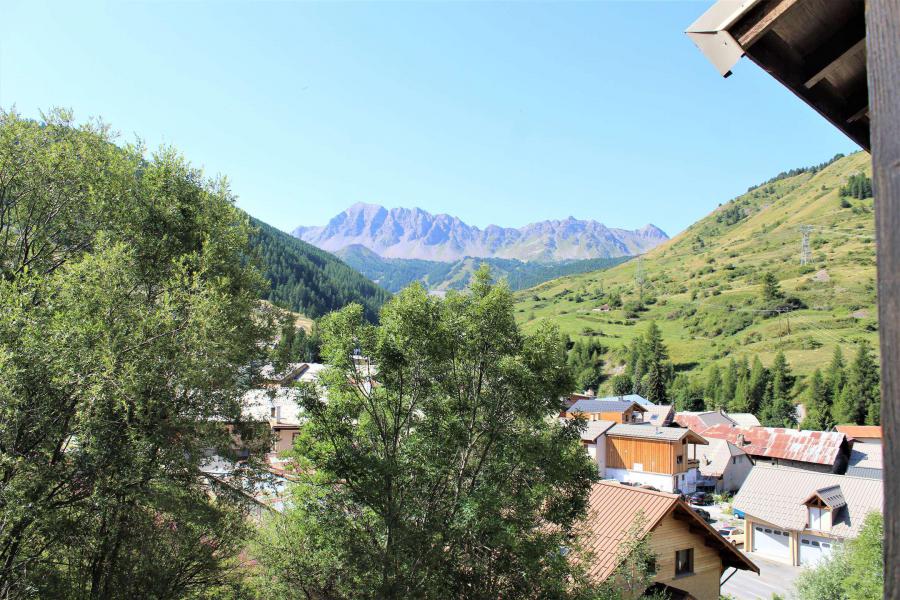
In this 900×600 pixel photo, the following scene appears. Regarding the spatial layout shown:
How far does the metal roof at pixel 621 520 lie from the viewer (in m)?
15.2

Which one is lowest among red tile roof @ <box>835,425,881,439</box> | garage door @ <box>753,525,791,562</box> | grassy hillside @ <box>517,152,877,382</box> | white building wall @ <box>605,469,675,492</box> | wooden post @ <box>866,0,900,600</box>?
garage door @ <box>753,525,791,562</box>

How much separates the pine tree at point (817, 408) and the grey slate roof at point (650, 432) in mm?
46146

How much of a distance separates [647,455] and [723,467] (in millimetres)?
13091

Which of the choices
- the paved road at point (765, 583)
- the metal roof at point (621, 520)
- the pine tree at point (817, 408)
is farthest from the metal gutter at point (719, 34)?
the pine tree at point (817, 408)

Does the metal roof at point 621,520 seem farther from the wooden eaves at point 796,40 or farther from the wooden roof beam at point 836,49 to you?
the wooden roof beam at point 836,49

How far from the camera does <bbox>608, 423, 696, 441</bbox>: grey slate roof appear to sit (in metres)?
46.5

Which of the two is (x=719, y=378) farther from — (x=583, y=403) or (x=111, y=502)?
(x=111, y=502)

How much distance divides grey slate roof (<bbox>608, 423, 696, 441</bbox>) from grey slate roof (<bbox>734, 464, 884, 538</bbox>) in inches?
331

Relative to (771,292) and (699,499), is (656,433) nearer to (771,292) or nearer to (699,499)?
(699,499)

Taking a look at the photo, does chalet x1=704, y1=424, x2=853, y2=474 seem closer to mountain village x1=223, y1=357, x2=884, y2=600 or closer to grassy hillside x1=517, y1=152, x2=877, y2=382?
mountain village x1=223, y1=357, x2=884, y2=600

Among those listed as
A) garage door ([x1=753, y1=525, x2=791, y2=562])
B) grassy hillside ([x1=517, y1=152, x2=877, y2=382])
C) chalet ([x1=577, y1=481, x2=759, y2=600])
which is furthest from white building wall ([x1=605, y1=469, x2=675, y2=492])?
grassy hillside ([x1=517, y1=152, x2=877, y2=382])

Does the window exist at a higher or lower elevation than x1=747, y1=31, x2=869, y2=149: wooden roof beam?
lower

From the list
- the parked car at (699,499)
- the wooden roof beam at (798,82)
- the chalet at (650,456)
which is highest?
the wooden roof beam at (798,82)

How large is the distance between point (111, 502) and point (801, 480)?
4179 centimetres
